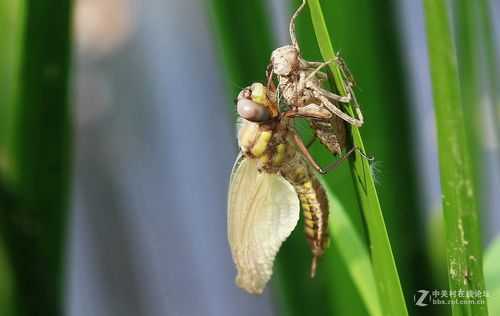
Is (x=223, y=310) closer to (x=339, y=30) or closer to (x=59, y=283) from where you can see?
(x=59, y=283)

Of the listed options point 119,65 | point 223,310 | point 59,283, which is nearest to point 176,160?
point 119,65

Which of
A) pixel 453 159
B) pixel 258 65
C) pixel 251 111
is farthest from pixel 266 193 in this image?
pixel 453 159

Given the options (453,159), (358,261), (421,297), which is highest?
(453,159)

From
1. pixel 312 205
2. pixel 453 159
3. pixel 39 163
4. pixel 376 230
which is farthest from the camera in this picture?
pixel 39 163

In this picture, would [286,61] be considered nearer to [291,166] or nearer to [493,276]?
[291,166]

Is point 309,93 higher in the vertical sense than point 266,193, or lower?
higher

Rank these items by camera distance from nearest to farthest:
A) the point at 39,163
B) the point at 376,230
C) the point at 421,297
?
the point at 376,230 → the point at 421,297 → the point at 39,163

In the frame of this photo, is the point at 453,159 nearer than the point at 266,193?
Yes

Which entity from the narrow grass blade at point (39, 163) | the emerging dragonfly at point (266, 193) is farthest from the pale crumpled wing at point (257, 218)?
the narrow grass blade at point (39, 163)
